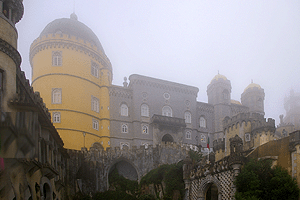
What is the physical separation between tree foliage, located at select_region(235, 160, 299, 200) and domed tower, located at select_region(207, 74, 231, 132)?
107 ft

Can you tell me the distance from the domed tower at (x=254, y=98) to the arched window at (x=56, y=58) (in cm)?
3439

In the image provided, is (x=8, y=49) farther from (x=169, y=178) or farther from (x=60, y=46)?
(x=60, y=46)

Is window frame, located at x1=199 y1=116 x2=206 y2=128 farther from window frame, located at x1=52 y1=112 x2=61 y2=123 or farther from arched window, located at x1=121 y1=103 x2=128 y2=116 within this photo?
window frame, located at x1=52 y1=112 x2=61 y2=123

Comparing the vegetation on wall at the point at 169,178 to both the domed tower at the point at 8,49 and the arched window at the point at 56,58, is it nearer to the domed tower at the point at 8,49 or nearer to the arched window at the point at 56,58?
the domed tower at the point at 8,49

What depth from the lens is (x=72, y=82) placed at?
42.4 meters

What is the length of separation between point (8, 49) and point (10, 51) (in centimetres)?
18

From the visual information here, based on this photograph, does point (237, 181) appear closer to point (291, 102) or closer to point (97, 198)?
point (97, 198)

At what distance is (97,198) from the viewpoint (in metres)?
31.4

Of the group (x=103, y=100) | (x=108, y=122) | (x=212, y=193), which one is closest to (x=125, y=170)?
(x=108, y=122)

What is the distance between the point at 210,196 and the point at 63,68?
26829 millimetres

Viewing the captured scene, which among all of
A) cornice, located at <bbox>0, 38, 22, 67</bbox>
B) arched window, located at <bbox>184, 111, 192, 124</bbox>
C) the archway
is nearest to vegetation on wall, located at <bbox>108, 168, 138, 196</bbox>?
the archway

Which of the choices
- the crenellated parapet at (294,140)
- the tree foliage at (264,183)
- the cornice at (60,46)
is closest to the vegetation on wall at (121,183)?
the tree foliage at (264,183)

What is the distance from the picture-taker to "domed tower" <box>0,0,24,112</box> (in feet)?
44.8

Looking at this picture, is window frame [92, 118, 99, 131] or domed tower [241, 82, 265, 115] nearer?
window frame [92, 118, 99, 131]
